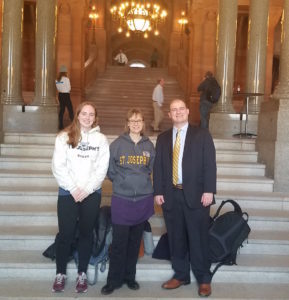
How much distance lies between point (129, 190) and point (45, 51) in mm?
8003

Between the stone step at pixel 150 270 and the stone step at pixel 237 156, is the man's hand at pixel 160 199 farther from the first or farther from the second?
the stone step at pixel 237 156

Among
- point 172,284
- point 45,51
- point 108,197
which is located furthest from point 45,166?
point 45,51

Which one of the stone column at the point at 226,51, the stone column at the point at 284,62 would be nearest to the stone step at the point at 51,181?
the stone column at the point at 284,62

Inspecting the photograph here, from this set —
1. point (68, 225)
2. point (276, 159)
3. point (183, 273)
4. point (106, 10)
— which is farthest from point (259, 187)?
point (106, 10)

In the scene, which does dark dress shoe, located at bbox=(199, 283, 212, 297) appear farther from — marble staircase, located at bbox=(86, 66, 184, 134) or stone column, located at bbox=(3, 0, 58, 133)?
marble staircase, located at bbox=(86, 66, 184, 134)

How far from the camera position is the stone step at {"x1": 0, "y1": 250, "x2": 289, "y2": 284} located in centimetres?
488

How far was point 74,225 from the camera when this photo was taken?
14.3 ft

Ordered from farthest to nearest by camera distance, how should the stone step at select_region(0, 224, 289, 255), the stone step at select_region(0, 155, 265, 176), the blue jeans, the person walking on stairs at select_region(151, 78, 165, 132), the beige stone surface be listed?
the person walking on stairs at select_region(151, 78, 165, 132), the blue jeans, the beige stone surface, the stone step at select_region(0, 155, 265, 176), the stone step at select_region(0, 224, 289, 255)

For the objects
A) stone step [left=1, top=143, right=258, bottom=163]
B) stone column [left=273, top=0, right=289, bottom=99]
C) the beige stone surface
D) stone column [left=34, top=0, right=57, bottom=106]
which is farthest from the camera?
stone column [left=34, top=0, right=57, bottom=106]

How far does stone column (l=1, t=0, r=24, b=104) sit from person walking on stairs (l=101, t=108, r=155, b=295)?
7449 mm

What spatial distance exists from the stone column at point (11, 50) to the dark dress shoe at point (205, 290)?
8.06 meters

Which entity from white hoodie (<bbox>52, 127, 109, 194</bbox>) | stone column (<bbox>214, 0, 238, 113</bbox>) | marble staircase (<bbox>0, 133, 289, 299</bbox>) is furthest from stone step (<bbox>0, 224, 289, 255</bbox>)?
stone column (<bbox>214, 0, 238, 113</bbox>)

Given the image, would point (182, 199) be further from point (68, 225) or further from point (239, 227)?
point (68, 225)

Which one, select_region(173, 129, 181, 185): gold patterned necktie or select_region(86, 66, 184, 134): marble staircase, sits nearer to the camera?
select_region(173, 129, 181, 185): gold patterned necktie
